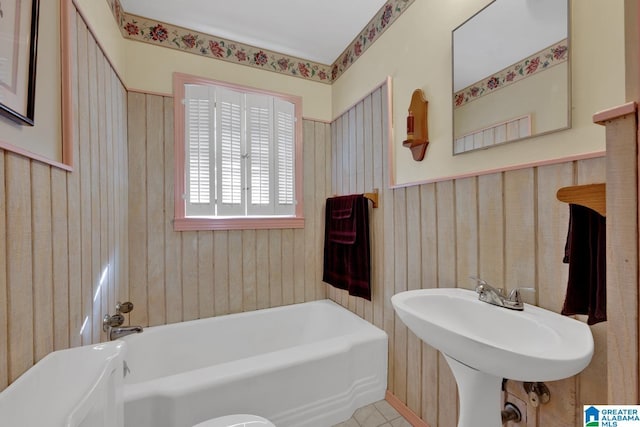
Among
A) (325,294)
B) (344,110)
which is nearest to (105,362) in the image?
(325,294)

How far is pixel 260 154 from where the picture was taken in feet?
7.30

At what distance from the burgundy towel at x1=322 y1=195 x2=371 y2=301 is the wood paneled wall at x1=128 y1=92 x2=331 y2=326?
0.20m

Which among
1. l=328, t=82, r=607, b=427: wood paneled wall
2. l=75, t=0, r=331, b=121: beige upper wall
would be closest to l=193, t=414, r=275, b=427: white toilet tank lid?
l=328, t=82, r=607, b=427: wood paneled wall

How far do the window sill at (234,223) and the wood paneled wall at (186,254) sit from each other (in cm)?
4

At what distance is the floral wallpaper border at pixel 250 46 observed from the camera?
179cm

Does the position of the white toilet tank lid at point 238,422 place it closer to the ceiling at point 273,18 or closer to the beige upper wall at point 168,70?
the beige upper wall at point 168,70

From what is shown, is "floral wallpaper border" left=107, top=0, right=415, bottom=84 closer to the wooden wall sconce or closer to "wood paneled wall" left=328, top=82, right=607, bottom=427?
"wood paneled wall" left=328, top=82, right=607, bottom=427

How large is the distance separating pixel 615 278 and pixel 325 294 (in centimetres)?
218

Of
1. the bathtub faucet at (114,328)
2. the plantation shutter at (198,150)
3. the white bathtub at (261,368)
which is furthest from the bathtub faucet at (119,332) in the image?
the plantation shutter at (198,150)

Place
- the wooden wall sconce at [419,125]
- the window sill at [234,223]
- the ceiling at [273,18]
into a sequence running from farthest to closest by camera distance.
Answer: the window sill at [234,223] < the ceiling at [273,18] < the wooden wall sconce at [419,125]

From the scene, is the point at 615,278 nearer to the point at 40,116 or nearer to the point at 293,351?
the point at 293,351

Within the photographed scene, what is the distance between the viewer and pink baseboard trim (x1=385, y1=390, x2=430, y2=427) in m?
1.54

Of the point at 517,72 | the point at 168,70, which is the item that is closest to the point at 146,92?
the point at 168,70

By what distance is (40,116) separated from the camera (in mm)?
889
